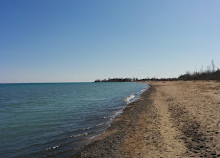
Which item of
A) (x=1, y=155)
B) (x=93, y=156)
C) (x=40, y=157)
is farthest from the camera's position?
(x=1, y=155)

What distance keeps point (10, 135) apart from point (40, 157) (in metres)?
5.63

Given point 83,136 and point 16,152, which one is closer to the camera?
point 16,152

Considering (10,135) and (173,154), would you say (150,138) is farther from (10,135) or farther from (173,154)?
(10,135)

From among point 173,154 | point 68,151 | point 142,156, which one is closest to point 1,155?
point 68,151

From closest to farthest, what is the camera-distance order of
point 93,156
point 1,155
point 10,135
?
1. point 93,156
2. point 1,155
3. point 10,135

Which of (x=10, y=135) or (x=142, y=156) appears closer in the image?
(x=142, y=156)

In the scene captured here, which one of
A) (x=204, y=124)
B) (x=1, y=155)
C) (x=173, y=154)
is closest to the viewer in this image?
(x=173, y=154)

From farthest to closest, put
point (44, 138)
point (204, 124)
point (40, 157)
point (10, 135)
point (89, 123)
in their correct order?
point (89, 123), point (10, 135), point (44, 138), point (204, 124), point (40, 157)

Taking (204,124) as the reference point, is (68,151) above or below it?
below

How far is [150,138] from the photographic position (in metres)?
9.45

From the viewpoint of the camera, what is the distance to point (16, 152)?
9453mm

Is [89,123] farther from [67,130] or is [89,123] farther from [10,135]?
[10,135]

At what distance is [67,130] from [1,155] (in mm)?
4762

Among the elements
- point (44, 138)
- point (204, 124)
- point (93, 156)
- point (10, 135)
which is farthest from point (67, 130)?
point (204, 124)
